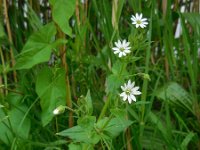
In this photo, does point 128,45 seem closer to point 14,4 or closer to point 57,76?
point 57,76

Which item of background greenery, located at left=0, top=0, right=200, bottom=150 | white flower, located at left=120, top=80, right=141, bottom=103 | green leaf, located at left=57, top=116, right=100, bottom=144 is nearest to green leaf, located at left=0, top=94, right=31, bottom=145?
background greenery, located at left=0, top=0, right=200, bottom=150

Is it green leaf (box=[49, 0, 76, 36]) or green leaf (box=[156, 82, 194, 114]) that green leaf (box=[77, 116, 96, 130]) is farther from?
green leaf (box=[156, 82, 194, 114])

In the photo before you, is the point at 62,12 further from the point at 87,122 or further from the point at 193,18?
the point at 193,18

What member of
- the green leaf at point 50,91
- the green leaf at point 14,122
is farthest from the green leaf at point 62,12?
the green leaf at point 14,122

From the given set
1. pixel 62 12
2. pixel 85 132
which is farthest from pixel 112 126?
pixel 62 12

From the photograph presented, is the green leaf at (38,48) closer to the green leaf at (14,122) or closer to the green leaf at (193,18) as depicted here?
the green leaf at (14,122)
